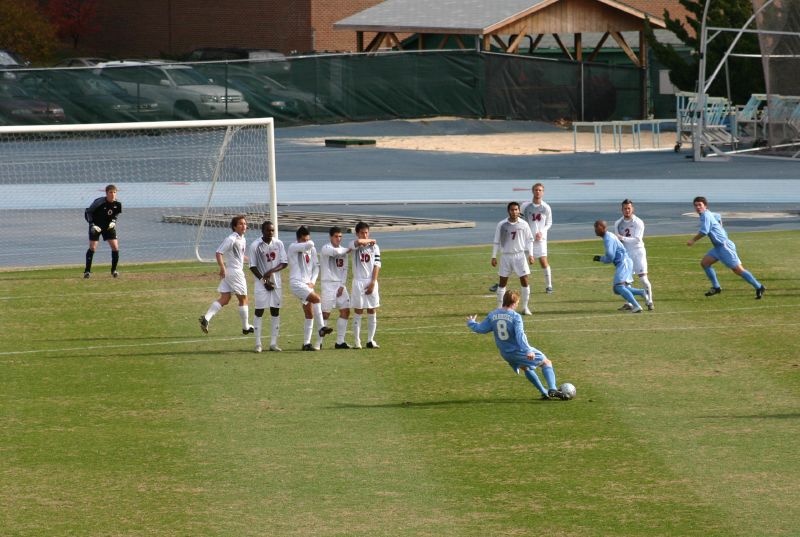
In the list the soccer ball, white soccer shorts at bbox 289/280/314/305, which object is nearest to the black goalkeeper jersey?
white soccer shorts at bbox 289/280/314/305

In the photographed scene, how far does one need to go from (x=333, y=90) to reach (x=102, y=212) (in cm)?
3215

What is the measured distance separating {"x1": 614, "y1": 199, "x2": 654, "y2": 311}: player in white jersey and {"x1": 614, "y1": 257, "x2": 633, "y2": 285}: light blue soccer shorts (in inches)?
13.8

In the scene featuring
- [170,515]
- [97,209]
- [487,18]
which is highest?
[487,18]

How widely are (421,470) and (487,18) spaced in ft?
163

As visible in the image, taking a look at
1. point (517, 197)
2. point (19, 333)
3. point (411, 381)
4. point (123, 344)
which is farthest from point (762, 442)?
point (517, 197)

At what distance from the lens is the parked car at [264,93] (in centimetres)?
5553

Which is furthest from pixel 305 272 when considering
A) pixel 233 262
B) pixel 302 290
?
pixel 233 262

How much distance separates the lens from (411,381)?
56.7ft

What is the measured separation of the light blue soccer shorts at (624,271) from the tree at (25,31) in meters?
57.4

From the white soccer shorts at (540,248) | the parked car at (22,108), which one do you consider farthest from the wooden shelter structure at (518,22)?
the white soccer shorts at (540,248)

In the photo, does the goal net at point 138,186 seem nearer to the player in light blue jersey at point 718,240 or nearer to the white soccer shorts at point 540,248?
the white soccer shorts at point 540,248

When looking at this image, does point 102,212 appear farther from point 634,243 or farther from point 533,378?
point 533,378

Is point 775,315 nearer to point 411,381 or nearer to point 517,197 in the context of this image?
point 411,381

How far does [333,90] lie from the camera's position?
5831 cm
